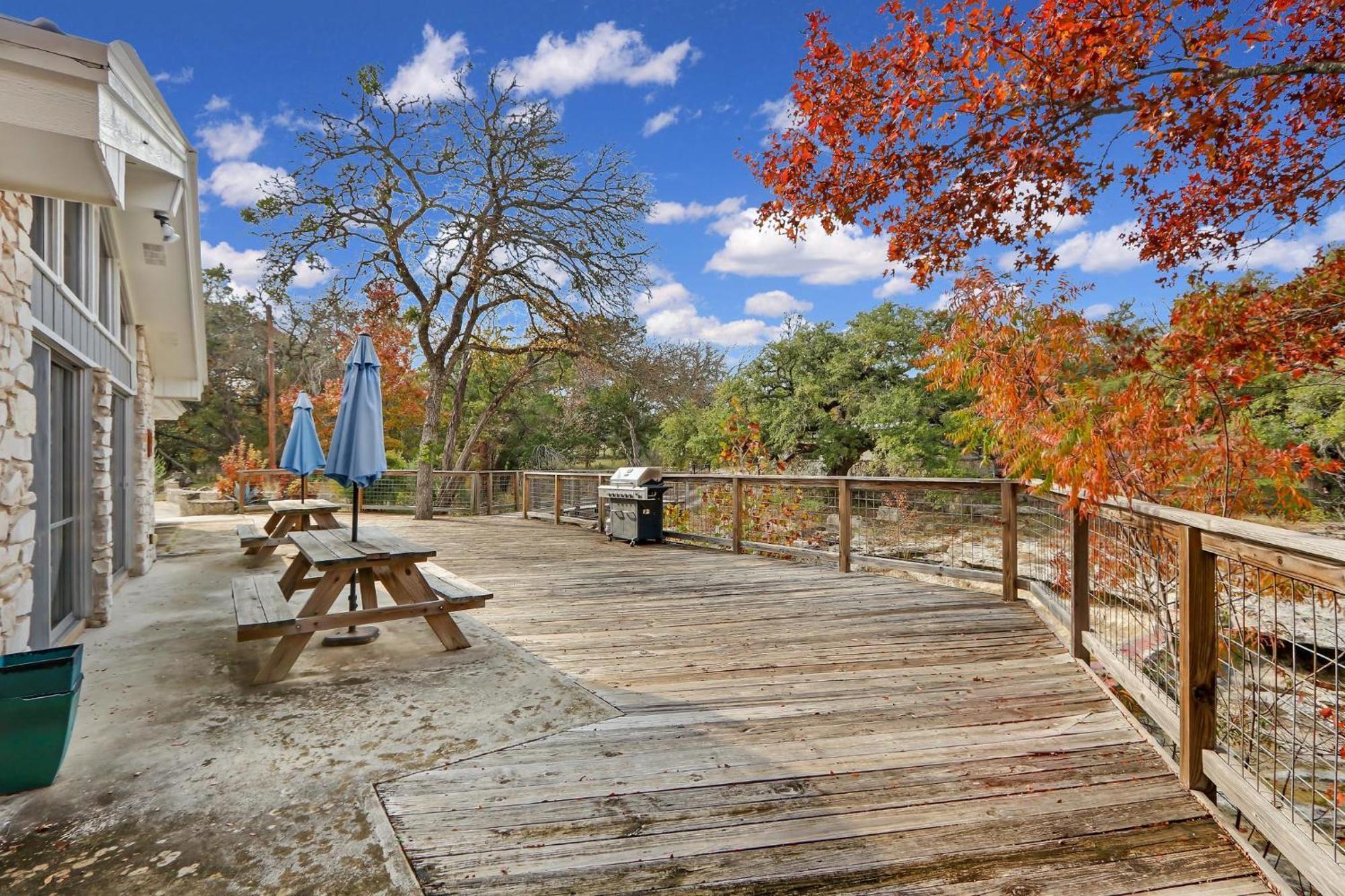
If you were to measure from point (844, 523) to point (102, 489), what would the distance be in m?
5.95

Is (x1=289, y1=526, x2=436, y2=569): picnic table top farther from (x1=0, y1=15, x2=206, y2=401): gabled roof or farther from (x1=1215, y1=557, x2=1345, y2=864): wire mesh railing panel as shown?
(x1=1215, y1=557, x2=1345, y2=864): wire mesh railing panel

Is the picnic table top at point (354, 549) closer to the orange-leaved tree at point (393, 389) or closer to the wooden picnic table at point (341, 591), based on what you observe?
the wooden picnic table at point (341, 591)

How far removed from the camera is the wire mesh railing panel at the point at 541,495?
12258mm

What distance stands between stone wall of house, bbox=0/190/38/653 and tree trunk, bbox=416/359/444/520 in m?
9.84

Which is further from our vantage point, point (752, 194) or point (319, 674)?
point (752, 194)

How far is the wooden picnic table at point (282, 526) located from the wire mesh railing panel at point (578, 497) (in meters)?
4.41

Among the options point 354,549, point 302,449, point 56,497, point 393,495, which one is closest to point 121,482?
point 302,449

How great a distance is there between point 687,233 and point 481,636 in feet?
48.4

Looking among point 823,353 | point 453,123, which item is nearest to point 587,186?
point 453,123

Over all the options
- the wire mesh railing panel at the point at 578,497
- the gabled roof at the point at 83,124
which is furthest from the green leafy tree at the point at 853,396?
the gabled roof at the point at 83,124

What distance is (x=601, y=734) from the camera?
8.89ft

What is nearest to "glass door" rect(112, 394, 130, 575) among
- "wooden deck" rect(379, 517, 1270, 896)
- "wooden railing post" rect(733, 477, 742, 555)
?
"wooden deck" rect(379, 517, 1270, 896)

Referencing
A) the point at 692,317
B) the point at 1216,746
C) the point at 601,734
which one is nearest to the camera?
the point at 1216,746

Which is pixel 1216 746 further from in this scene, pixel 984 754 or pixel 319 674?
pixel 319 674
